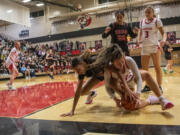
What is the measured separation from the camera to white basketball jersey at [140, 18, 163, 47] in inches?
107

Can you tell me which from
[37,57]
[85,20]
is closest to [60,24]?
[85,20]

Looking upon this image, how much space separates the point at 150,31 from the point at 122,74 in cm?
142

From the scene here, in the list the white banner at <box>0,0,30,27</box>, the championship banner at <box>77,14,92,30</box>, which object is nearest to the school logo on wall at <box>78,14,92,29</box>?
the championship banner at <box>77,14,92,30</box>

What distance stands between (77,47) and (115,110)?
14.1 m

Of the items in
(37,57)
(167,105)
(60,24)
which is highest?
(60,24)

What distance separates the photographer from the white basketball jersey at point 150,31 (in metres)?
2.72

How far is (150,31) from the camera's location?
2781 mm

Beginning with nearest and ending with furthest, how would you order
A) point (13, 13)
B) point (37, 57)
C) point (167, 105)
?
point (167, 105) < point (13, 13) < point (37, 57)

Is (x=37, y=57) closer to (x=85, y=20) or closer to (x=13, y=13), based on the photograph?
(x=13, y=13)

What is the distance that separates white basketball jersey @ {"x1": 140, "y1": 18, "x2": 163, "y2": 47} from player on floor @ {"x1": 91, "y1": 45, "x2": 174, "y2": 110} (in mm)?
1145

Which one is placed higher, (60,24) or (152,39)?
(60,24)

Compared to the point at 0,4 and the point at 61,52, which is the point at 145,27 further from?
the point at 61,52

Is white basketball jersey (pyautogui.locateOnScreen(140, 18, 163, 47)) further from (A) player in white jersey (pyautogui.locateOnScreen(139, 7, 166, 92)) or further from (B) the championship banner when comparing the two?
(B) the championship banner

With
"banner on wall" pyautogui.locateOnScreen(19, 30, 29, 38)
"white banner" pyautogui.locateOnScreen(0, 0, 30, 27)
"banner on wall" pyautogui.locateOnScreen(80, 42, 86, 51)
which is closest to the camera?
"white banner" pyautogui.locateOnScreen(0, 0, 30, 27)
